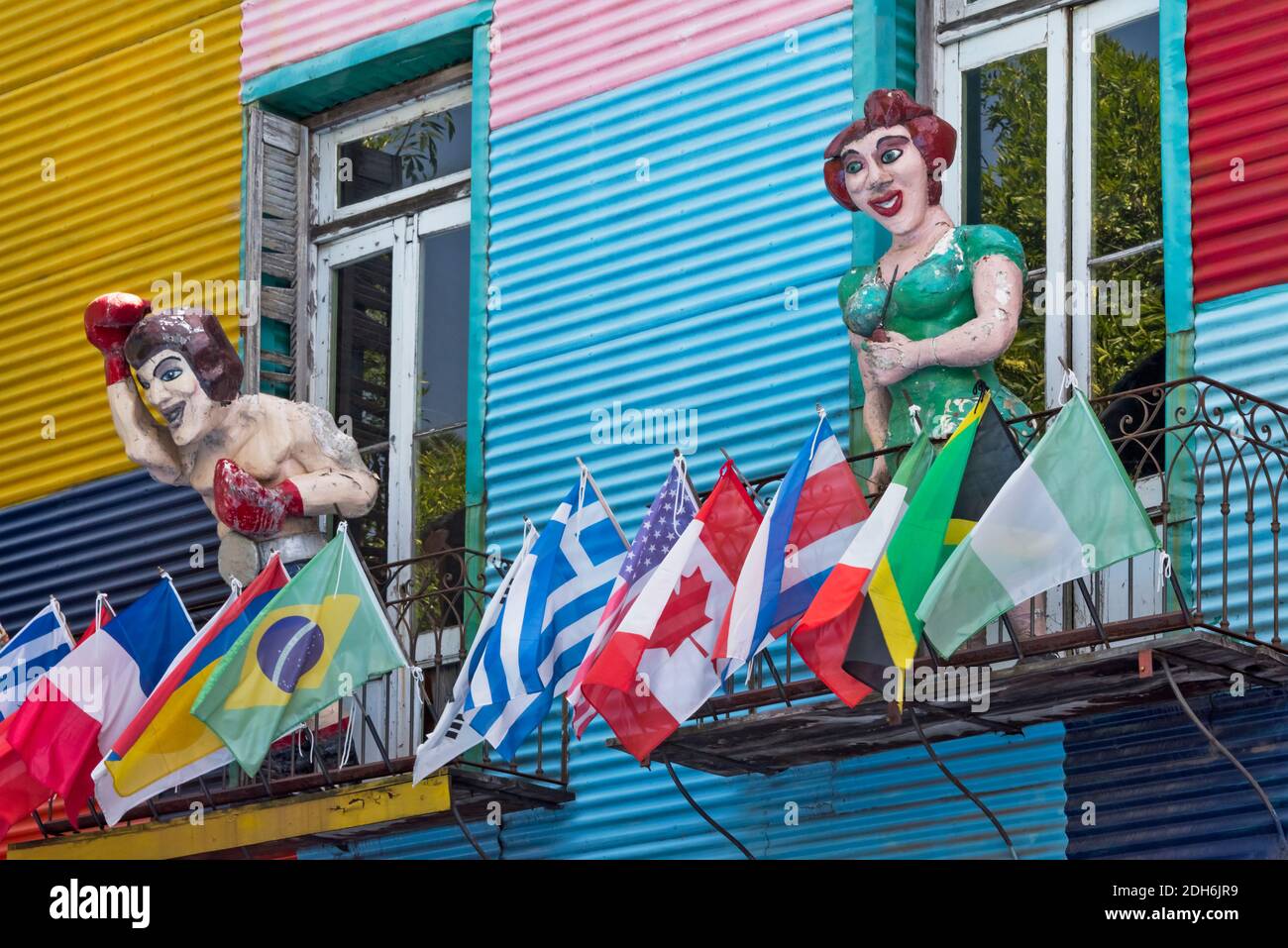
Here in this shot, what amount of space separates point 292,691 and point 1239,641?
4315 mm

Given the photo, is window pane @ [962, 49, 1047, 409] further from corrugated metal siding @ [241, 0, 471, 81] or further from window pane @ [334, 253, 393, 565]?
window pane @ [334, 253, 393, 565]

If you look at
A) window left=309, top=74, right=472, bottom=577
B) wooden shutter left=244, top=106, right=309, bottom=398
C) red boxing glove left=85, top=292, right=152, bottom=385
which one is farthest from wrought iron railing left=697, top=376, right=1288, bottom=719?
wooden shutter left=244, top=106, right=309, bottom=398

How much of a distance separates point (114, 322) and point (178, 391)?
0.51m

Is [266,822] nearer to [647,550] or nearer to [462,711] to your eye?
[462,711]

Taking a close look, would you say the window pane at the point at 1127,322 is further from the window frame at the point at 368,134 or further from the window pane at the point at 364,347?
the window pane at the point at 364,347

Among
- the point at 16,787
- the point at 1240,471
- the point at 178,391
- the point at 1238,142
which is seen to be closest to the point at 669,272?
the point at 178,391

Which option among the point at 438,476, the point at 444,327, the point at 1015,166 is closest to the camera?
the point at 1015,166

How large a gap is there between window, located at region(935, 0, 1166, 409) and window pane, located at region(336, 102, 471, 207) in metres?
2.99

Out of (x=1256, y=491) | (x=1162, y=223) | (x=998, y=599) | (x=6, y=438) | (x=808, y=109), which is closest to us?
(x=998, y=599)

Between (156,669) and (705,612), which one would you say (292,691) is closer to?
(156,669)

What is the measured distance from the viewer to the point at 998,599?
11.3 metres

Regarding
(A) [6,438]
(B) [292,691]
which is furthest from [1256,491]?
Answer: (A) [6,438]

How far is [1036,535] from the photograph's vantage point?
37.3 feet

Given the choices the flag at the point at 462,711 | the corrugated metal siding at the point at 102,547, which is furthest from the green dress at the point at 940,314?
the corrugated metal siding at the point at 102,547
